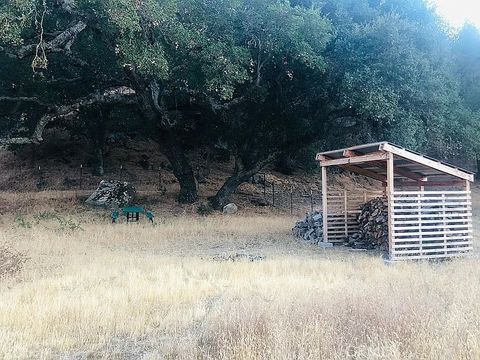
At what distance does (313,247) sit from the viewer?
13.9m

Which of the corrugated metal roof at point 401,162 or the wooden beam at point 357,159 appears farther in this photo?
the wooden beam at point 357,159

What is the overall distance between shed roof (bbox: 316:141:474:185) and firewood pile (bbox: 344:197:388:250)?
3.50 ft

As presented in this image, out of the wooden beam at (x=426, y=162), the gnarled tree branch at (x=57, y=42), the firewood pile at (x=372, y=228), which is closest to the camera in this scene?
the wooden beam at (x=426, y=162)

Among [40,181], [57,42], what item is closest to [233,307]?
[57,42]

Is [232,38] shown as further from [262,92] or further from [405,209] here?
[405,209]

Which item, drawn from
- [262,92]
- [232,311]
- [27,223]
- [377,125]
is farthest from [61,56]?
[232,311]

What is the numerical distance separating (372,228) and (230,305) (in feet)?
29.8

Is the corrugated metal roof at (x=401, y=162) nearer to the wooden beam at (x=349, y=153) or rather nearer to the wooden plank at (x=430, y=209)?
the wooden beam at (x=349, y=153)

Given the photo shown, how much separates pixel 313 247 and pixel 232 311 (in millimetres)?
8532

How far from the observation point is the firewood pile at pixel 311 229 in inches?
604

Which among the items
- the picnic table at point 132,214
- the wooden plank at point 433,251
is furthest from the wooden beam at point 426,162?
the picnic table at point 132,214

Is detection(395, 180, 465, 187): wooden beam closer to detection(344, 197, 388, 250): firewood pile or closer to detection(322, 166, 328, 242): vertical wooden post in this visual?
detection(344, 197, 388, 250): firewood pile

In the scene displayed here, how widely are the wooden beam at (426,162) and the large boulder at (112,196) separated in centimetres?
1374

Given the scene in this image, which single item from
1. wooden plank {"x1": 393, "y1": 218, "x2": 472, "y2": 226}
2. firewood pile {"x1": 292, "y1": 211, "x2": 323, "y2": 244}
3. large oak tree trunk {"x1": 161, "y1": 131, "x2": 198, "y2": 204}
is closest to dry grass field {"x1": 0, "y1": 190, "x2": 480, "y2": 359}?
wooden plank {"x1": 393, "y1": 218, "x2": 472, "y2": 226}
